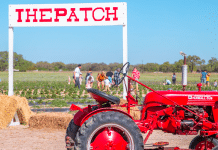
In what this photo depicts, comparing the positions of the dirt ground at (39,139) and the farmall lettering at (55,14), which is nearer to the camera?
the dirt ground at (39,139)

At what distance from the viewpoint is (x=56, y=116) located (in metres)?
7.38

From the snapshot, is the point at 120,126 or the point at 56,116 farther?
the point at 56,116

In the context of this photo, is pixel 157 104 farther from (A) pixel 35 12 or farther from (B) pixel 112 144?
(A) pixel 35 12

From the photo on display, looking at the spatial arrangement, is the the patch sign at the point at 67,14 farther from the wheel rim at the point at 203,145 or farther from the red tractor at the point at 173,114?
the wheel rim at the point at 203,145

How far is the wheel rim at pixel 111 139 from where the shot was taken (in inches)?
150

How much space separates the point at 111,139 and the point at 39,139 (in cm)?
291

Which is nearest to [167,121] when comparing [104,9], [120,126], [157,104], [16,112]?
[157,104]

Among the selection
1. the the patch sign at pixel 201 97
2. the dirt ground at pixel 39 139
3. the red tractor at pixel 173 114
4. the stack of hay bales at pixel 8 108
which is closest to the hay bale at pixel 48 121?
the dirt ground at pixel 39 139

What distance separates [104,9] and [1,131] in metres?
5.02

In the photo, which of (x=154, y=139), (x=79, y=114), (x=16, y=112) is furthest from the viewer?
(x=16, y=112)

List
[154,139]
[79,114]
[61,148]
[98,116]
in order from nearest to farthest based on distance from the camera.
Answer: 1. [98,116]
2. [79,114]
3. [61,148]
4. [154,139]

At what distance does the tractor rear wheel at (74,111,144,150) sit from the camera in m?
3.72

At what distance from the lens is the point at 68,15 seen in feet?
31.2

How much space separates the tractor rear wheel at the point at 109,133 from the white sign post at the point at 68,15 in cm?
558
